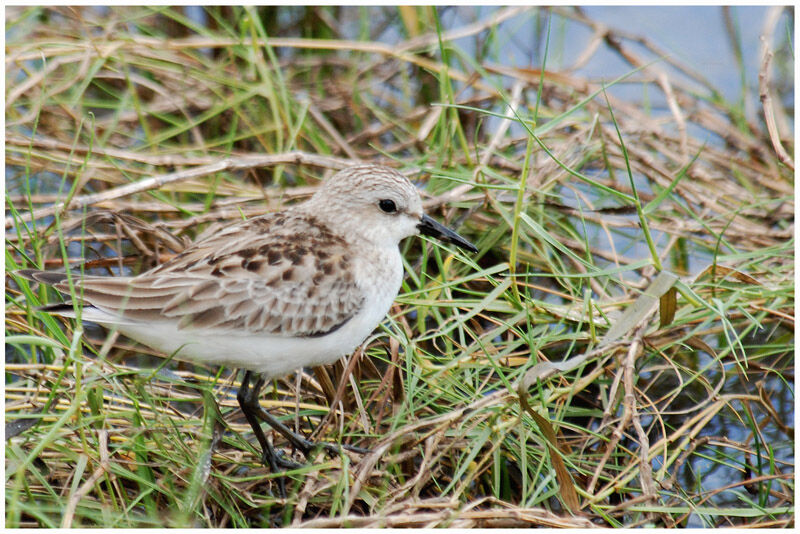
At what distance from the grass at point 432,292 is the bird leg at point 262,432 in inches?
3.1

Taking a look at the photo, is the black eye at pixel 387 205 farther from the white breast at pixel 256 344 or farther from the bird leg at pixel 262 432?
the bird leg at pixel 262 432

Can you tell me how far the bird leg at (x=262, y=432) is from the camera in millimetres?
3820

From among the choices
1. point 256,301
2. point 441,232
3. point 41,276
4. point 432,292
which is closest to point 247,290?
point 256,301

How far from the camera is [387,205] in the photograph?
4141 mm

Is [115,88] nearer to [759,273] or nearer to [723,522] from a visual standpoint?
[759,273]

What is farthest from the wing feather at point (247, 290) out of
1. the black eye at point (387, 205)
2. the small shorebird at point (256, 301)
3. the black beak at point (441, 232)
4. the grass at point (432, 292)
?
the black beak at point (441, 232)

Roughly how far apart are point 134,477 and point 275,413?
0.98 metres

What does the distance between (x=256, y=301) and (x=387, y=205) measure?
78cm

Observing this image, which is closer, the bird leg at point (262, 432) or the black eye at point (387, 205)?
the bird leg at point (262, 432)

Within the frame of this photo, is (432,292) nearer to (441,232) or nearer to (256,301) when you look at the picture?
(441,232)

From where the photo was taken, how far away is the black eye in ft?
13.6

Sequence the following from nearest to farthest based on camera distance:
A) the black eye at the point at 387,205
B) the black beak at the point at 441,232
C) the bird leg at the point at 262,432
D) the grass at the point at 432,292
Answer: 1. the grass at the point at 432,292
2. the bird leg at the point at 262,432
3. the black eye at the point at 387,205
4. the black beak at the point at 441,232

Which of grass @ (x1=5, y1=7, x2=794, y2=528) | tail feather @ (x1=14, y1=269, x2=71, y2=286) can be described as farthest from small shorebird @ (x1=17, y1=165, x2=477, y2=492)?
grass @ (x1=5, y1=7, x2=794, y2=528)

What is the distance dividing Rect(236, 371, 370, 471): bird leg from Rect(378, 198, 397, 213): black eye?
90 centimetres
